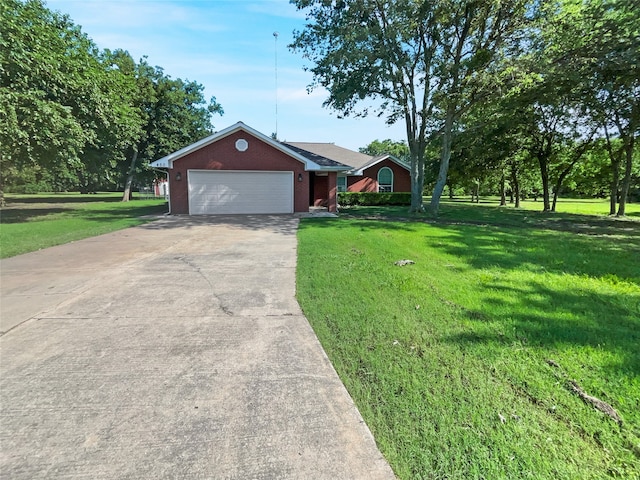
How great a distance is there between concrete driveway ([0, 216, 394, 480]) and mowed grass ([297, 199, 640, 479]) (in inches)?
11.6

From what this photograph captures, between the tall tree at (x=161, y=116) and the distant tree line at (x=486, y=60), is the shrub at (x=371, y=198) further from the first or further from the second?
the tall tree at (x=161, y=116)

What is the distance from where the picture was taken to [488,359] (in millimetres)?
2889

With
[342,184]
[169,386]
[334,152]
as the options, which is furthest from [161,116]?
[169,386]

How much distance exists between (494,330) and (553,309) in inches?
48.3

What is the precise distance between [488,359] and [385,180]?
25477 mm

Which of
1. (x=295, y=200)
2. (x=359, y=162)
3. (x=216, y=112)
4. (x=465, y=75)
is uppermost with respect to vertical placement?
(x=216, y=112)

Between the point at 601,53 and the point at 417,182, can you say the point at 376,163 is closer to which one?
the point at 417,182

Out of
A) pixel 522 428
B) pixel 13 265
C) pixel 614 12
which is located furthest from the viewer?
pixel 614 12

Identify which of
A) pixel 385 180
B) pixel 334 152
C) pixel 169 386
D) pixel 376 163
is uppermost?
pixel 334 152

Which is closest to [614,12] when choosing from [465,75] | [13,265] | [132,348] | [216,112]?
[465,75]

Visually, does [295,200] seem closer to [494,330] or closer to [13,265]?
[13,265]

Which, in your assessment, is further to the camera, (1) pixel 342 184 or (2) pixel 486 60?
(1) pixel 342 184

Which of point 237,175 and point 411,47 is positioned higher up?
point 411,47

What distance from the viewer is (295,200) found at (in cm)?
1758
